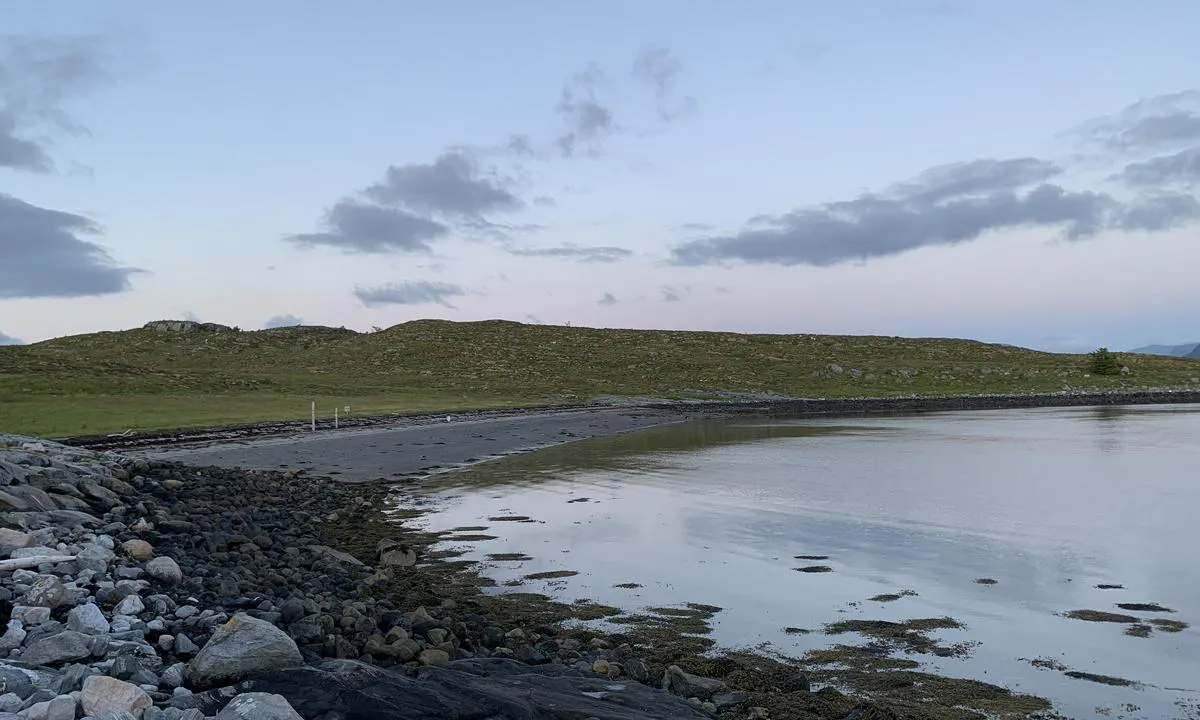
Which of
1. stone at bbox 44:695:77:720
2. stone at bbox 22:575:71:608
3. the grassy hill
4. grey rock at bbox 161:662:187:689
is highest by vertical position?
the grassy hill

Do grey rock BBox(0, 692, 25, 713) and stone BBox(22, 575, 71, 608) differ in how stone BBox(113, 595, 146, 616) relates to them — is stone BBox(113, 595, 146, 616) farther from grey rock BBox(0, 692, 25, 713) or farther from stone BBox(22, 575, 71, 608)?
grey rock BBox(0, 692, 25, 713)

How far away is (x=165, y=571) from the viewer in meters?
10.3

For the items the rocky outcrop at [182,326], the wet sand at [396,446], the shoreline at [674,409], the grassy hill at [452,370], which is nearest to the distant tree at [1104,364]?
the grassy hill at [452,370]

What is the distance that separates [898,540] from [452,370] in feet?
307

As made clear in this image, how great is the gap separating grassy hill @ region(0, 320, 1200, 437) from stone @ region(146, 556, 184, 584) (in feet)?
89.4

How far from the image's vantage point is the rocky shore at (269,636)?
660 cm

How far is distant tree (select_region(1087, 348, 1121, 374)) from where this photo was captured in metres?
109

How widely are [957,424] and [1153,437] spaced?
13774 mm

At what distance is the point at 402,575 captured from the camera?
1380 centimetres

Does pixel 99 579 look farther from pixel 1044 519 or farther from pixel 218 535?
pixel 1044 519

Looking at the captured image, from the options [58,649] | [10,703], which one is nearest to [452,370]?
[58,649]

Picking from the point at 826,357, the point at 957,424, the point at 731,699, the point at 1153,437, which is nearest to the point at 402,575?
the point at 731,699

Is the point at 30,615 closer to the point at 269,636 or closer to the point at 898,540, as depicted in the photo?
the point at 269,636

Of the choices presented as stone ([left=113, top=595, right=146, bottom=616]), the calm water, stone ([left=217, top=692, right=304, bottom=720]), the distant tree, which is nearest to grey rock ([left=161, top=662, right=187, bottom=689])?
stone ([left=217, top=692, right=304, bottom=720])
